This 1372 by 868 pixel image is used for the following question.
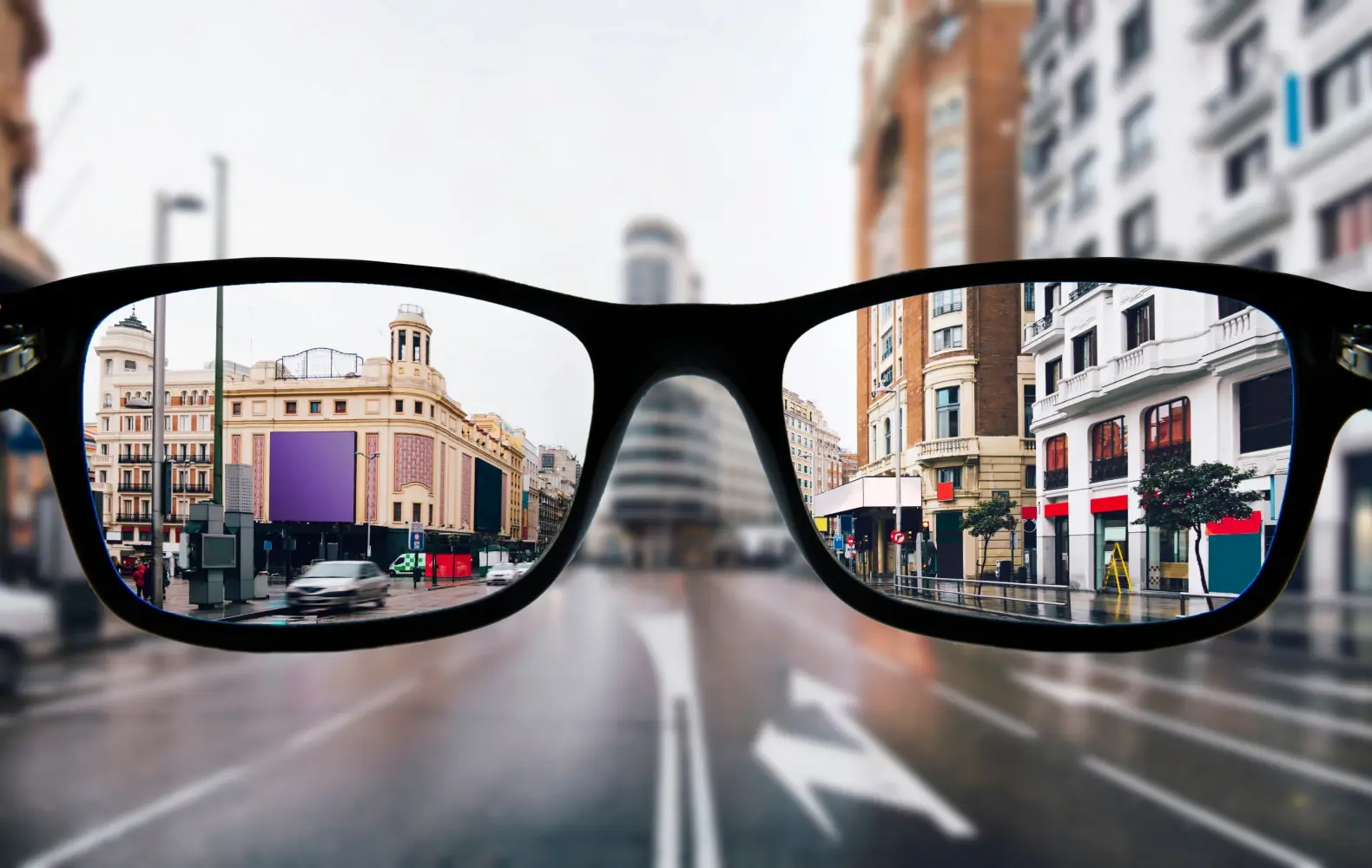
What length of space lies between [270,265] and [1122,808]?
68173 mm

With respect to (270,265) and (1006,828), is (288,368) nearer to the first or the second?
(270,265)

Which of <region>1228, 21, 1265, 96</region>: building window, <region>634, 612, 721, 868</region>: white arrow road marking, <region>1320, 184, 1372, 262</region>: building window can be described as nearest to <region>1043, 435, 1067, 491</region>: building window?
<region>1320, 184, 1372, 262</region>: building window

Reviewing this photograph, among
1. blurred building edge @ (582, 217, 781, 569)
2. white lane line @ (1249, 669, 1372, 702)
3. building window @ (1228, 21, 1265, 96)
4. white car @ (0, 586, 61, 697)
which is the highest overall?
building window @ (1228, 21, 1265, 96)

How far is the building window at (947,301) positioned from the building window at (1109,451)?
0.19 metres

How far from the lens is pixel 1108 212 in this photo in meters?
17.7

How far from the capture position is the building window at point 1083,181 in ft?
60.3

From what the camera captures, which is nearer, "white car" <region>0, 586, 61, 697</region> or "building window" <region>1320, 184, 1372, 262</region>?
"building window" <region>1320, 184, 1372, 262</region>

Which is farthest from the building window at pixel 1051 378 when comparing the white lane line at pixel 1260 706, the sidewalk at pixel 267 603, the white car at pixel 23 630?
the white lane line at pixel 1260 706

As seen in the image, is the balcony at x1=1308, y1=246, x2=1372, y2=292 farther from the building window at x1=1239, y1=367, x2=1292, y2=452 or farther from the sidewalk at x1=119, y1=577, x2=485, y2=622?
the sidewalk at x1=119, y1=577, x2=485, y2=622

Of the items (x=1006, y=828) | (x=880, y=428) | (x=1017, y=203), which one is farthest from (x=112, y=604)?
(x=1006, y=828)

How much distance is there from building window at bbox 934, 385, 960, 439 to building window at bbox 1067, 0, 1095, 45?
2254 cm

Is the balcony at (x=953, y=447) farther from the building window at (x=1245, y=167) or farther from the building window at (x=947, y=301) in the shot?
the building window at (x=1245, y=167)

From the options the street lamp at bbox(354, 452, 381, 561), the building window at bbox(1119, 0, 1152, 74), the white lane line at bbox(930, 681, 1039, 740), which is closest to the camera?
the street lamp at bbox(354, 452, 381, 561)

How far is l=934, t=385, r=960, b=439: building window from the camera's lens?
2.52 ft
